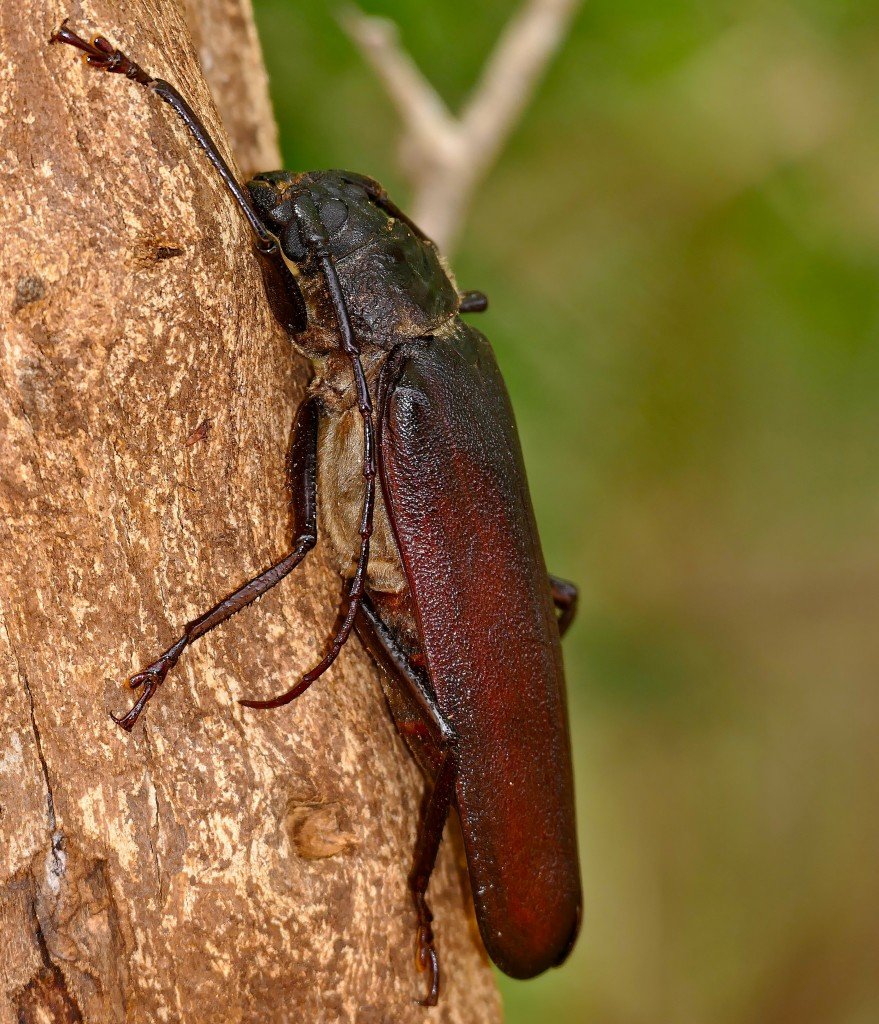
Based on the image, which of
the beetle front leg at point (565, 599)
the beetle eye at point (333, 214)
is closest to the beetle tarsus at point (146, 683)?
the beetle eye at point (333, 214)

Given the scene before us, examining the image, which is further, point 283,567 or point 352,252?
point 352,252

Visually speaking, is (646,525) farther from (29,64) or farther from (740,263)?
(29,64)

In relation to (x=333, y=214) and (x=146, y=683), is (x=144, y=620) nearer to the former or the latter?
(x=146, y=683)

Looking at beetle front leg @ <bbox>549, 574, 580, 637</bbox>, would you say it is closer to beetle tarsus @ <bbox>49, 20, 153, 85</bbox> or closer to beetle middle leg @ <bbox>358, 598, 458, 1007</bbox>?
beetle middle leg @ <bbox>358, 598, 458, 1007</bbox>

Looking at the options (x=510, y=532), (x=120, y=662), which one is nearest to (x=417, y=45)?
(x=510, y=532)

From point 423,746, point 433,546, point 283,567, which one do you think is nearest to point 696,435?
point 433,546

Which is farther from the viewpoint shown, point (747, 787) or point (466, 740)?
point (747, 787)
